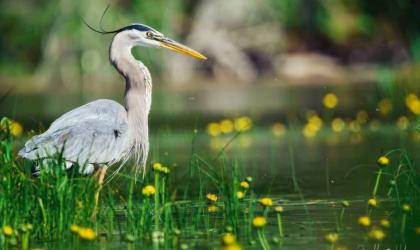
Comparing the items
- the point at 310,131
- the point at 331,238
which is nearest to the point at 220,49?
the point at 310,131

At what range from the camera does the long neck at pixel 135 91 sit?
809 cm

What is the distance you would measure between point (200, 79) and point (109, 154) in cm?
1858

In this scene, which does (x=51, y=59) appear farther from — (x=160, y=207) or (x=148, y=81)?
(x=160, y=207)

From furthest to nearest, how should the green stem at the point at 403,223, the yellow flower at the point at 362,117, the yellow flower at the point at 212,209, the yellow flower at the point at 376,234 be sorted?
1. the yellow flower at the point at 362,117
2. the yellow flower at the point at 212,209
3. the green stem at the point at 403,223
4. the yellow flower at the point at 376,234

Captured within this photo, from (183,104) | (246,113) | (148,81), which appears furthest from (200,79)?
(148,81)

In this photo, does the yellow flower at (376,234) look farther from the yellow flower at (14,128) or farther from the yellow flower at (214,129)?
the yellow flower at (214,129)

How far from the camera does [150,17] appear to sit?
960 inches

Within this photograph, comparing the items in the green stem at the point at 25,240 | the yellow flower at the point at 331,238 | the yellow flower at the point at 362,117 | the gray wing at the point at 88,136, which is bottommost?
the yellow flower at the point at 331,238

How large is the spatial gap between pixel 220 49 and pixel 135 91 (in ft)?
59.1

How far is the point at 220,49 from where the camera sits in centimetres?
2609

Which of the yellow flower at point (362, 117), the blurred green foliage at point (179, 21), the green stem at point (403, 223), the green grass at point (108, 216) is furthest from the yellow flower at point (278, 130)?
the blurred green foliage at point (179, 21)

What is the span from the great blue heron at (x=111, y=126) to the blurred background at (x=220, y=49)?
35.1 ft

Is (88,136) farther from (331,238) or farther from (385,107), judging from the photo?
(385,107)

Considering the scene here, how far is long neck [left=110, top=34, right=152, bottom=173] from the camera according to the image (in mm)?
8094
